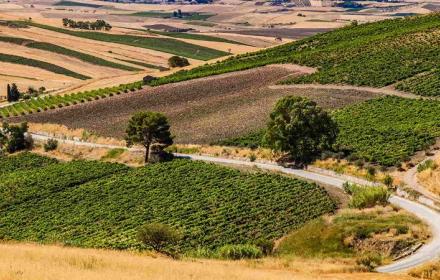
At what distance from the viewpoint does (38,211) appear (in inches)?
2566

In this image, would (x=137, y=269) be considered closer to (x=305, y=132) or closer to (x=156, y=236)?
(x=156, y=236)

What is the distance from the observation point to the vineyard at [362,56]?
350ft

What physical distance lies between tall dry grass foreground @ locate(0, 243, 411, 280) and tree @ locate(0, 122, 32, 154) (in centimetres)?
5718

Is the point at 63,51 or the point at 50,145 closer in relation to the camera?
the point at 50,145

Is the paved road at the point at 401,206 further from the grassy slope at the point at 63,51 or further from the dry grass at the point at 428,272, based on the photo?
the grassy slope at the point at 63,51

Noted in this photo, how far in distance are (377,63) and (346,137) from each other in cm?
3762

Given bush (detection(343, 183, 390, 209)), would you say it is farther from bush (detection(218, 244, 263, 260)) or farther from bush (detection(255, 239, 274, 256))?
bush (detection(218, 244, 263, 260))

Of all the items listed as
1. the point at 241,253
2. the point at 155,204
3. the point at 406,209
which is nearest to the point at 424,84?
the point at 406,209

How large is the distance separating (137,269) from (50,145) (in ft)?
201

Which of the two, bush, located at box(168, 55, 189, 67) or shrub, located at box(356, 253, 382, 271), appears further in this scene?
bush, located at box(168, 55, 189, 67)

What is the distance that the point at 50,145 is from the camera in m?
89.9

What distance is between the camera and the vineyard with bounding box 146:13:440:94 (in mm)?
106562

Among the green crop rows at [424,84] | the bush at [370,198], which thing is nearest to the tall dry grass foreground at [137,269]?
the bush at [370,198]

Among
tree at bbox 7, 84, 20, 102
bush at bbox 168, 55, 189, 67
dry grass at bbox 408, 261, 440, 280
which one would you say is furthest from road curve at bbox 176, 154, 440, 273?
bush at bbox 168, 55, 189, 67
